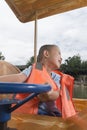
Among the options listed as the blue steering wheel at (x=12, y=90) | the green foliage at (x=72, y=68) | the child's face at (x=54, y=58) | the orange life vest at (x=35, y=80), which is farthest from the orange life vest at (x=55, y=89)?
the green foliage at (x=72, y=68)

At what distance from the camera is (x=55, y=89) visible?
1.21 m

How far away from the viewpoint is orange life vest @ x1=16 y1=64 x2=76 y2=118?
1.15 metres

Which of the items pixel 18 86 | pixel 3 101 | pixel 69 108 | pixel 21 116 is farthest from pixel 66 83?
pixel 18 86

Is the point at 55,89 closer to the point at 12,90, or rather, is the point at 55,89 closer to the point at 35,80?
the point at 35,80

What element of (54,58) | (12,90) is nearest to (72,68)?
(54,58)

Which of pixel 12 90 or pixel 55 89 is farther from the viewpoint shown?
pixel 55 89

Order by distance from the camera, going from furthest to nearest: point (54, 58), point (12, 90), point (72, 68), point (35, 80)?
point (72, 68) < point (54, 58) < point (35, 80) < point (12, 90)

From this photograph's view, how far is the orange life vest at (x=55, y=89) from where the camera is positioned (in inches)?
45.5

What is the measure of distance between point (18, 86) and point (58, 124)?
1.55 ft

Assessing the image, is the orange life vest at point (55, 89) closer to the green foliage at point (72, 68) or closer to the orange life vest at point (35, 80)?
the orange life vest at point (35, 80)

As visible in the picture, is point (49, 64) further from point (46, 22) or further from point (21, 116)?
point (46, 22)

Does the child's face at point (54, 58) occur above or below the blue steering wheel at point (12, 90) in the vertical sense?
above

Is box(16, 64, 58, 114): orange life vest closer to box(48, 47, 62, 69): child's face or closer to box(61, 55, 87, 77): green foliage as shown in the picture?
box(48, 47, 62, 69): child's face

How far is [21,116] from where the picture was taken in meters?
1.20
